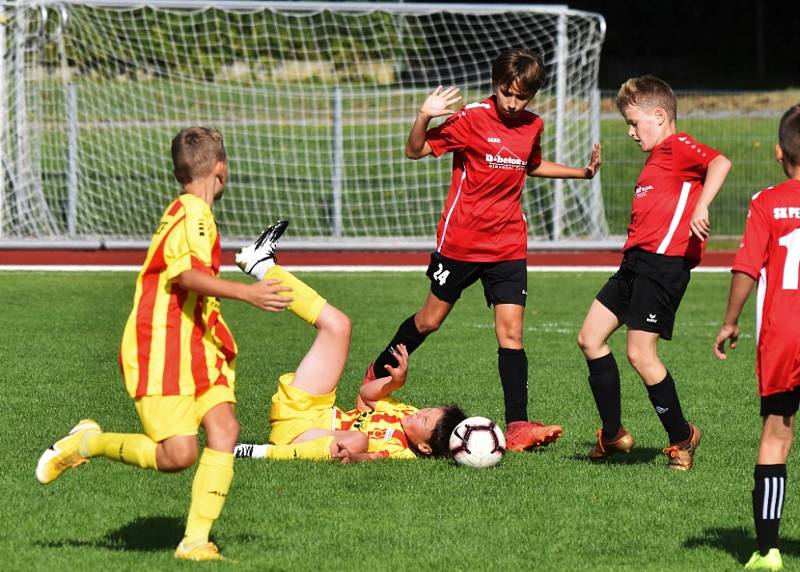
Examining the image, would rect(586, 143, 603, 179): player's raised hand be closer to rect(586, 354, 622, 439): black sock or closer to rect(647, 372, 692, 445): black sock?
rect(586, 354, 622, 439): black sock

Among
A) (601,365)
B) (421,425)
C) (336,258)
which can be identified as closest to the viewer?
(421,425)

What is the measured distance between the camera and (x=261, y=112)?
21.7 m

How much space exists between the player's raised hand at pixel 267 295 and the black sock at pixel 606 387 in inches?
102

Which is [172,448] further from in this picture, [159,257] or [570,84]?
[570,84]

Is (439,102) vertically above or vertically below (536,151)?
above

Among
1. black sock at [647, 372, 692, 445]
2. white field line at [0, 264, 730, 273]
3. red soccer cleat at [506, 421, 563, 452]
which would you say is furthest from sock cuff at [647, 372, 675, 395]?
white field line at [0, 264, 730, 273]

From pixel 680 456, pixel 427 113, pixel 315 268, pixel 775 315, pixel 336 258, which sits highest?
pixel 427 113

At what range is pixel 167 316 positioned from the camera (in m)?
5.11

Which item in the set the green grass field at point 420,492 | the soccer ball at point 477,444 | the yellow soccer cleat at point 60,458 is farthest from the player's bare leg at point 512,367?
the yellow soccer cleat at point 60,458

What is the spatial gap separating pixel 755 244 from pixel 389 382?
2.52 metres

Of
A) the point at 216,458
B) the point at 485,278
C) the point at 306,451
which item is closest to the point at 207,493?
the point at 216,458

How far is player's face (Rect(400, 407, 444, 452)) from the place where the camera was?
22.8ft

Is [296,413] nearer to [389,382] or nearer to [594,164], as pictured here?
[389,382]

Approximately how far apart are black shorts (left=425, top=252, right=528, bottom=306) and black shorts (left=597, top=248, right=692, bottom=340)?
0.86 m
